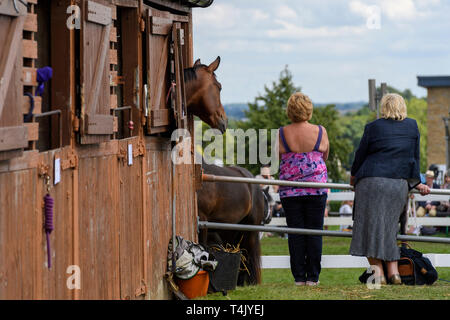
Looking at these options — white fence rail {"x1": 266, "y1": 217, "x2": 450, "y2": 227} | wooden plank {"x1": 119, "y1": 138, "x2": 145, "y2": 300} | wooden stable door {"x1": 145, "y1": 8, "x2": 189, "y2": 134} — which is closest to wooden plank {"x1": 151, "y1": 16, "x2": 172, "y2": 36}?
wooden stable door {"x1": 145, "y1": 8, "x2": 189, "y2": 134}

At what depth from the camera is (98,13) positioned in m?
6.33

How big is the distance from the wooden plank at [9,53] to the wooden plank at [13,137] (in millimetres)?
115

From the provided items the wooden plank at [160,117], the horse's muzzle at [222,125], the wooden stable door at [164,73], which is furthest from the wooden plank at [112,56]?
the horse's muzzle at [222,125]

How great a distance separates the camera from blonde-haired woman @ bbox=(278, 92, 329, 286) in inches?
361

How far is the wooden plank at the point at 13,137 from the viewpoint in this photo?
14.6 feet

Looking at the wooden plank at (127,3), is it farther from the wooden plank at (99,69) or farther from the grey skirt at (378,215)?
the grey skirt at (378,215)

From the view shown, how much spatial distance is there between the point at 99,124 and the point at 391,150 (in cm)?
346

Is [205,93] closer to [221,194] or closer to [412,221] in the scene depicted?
[221,194]

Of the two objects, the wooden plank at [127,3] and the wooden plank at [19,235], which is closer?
the wooden plank at [19,235]

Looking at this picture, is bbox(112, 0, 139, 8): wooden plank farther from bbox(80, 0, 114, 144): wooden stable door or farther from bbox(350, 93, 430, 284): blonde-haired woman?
bbox(350, 93, 430, 284): blonde-haired woman

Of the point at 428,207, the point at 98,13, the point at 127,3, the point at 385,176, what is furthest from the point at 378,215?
the point at 428,207

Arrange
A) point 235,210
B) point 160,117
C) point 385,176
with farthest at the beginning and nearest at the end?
1. point 235,210
2. point 385,176
3. point 160,117

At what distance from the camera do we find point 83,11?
6.05 metres
